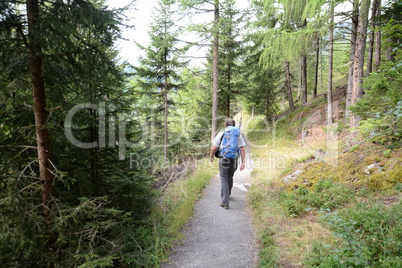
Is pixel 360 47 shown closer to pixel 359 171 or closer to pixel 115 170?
pixel 359 171

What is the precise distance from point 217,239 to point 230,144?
236 centimetres

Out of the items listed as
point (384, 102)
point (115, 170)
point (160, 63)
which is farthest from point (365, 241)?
point (160, 63)

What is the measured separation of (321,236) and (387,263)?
1.15 meters

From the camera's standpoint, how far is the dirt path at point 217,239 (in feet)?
12.1

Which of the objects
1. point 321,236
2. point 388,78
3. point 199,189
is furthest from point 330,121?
point 321,236

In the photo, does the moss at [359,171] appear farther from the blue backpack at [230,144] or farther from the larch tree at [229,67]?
the larch tree at [229,67]

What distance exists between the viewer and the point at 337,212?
12.0 feet

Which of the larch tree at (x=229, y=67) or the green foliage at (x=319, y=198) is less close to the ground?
the larch tree at (x=229, y=67)

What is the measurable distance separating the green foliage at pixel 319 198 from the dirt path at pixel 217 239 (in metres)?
1.09

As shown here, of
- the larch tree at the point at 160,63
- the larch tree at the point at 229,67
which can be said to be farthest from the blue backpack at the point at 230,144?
the larch tree at the point at 229,67

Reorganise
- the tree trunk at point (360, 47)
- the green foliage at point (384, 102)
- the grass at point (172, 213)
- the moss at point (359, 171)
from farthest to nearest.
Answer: the tree trunk at point (360, 47), the moss at point (359, 171), the grass at point (172, 213), the green foliage at point (384, 102)

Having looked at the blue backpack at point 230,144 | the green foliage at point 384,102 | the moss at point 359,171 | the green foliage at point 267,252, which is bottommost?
the green foliage at point 267,252

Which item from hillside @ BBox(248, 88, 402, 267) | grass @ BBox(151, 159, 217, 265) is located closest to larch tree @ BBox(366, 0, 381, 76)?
hillside @ BBox(248, 88, 402, 267)

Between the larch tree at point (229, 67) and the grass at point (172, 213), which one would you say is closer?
the grass at point (172, 213)
